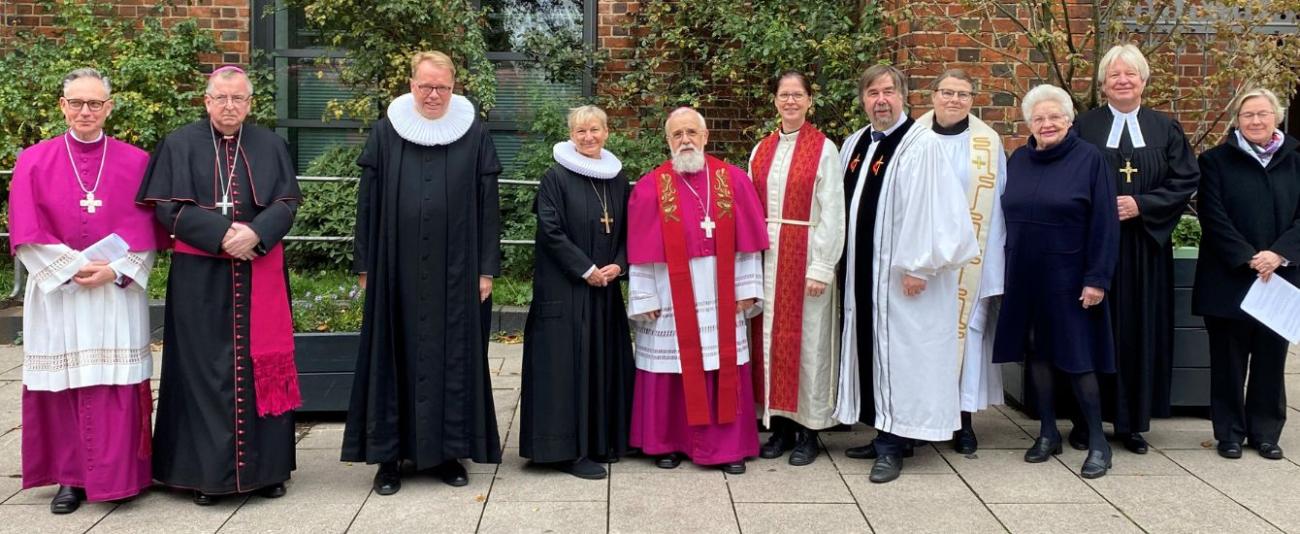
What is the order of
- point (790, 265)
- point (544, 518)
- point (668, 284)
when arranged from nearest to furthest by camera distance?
point (544, 518)
point (668, 284)
point (790, 265)

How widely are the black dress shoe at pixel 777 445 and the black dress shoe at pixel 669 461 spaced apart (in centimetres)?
41

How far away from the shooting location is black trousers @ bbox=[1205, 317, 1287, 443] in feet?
16.5

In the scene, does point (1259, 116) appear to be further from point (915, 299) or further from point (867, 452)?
point (867, 452)

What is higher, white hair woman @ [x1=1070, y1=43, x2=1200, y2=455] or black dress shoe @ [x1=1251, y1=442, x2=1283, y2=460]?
white hair woman @ [x1=1070, y1=43, x2=1200, y2=455]

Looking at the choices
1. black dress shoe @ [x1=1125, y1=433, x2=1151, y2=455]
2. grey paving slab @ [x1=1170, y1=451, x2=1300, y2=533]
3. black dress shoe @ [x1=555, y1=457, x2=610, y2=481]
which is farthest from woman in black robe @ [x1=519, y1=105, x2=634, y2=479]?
grey paving slab @ [x1=1170, y1=451, x2=1300, y2=533]

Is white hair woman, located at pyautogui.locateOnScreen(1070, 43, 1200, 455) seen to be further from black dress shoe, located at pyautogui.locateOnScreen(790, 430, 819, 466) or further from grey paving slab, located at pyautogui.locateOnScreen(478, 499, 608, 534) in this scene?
grey paving slab, located at pyautogui.locateOnScreen(478, 499, 608, 534)

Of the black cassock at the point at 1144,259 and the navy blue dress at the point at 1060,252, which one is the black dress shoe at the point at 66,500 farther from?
the black cassock at the point at 1144,259

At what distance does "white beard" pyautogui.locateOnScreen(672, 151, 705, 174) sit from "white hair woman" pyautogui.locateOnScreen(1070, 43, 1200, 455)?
6.06ft

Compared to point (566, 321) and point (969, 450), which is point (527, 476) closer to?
point (566, 321)

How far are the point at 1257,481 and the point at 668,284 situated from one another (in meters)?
2.65

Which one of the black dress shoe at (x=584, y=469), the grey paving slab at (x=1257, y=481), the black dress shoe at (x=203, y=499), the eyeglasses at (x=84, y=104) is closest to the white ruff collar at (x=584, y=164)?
the black dress shoe at (x=584, y=469)

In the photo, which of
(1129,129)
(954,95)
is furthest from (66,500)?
(1129,129)

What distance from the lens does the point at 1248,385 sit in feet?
16.8

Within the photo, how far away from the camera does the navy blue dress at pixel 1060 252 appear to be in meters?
4.66
